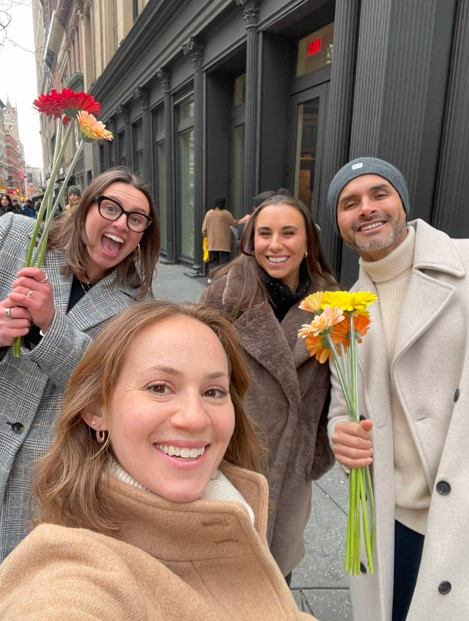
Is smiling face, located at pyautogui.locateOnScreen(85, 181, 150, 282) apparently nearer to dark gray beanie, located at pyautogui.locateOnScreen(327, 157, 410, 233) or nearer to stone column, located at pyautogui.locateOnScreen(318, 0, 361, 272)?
dark gray beanie, located at pyautogui.locateOnScreen(327, 157, 410, 233)

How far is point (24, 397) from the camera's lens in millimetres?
1461

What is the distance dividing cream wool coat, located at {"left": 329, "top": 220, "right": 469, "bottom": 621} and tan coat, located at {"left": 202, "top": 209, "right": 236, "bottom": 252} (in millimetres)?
6559

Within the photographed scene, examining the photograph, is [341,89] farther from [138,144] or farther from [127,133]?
[127,133]

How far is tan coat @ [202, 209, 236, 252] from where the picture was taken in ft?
26.0

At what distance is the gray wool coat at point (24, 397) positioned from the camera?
1.36 meters

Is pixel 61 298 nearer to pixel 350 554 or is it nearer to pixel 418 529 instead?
pixel 350 554

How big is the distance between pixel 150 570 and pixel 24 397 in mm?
884

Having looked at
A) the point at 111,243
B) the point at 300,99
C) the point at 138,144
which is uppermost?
the point at 138,144

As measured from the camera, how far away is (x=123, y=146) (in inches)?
618

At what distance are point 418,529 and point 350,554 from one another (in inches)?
16.8

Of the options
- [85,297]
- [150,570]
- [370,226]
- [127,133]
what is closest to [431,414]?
[370,226]

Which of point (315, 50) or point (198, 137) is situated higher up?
point (315, 50)

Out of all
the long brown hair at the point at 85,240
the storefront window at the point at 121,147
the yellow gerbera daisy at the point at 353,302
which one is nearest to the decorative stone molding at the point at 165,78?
the storefront window at the point at 121,147

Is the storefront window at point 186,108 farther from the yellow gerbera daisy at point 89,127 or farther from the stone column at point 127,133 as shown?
the yellow gerbera daisy at point 89,127
